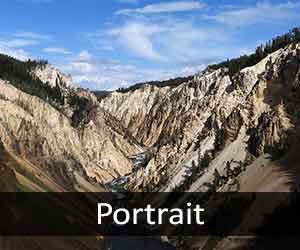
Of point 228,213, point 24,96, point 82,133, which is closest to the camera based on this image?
point 228,213

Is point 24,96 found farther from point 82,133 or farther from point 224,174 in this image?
point 224,174

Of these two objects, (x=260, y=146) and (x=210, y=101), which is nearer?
(x=260, y=146)

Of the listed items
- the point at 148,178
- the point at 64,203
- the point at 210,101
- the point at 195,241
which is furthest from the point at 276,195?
the point at 210,101

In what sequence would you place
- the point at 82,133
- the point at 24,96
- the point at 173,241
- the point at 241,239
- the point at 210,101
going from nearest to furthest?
the point at 241,239 → the point at 173,241 → the point at 24,96 → the point at 210,101 → the point at 82,133

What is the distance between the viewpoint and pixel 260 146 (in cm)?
10019

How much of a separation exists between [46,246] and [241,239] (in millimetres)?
20245

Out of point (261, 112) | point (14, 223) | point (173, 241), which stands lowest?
point (173, 241)

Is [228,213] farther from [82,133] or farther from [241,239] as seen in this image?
[82,133]

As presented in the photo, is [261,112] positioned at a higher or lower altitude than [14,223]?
higher

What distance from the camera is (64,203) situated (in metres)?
98.9
